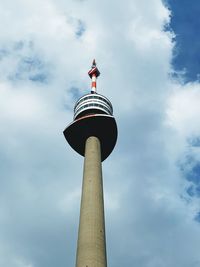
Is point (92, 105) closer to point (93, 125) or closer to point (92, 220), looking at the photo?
point (93, 125)

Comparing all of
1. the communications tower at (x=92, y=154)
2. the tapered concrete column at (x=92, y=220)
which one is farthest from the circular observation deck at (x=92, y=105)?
the tapered concrete column at (x=92, y=220)

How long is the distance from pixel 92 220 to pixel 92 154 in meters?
13.4

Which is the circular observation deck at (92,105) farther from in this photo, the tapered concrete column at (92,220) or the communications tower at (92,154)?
the tapered concrete column at (92,220)

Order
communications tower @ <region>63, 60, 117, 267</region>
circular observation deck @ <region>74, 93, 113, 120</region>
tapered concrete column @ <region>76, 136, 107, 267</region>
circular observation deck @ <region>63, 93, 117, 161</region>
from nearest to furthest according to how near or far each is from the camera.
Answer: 1. tapered concrete column @ <region>76, 136, 107, 267</region>
2. communications tower @ <region>63, 60, 117, 267</region>
3. circular observation deck @ <region>63, 93, 117, 161</region>
4. circular observation deck @ <region>74, 93, 113, 120</region>

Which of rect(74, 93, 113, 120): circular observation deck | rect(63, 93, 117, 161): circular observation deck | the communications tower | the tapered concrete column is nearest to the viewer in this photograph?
the tapered concrete column

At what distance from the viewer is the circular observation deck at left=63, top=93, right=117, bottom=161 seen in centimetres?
7075

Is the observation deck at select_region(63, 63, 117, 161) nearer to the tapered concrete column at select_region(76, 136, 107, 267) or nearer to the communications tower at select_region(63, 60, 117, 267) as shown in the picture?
the communications tower at select_region(63, 60, 117, 267)

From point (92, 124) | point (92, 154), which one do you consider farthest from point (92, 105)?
point (92, 154)

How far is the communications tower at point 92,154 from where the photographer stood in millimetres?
49334

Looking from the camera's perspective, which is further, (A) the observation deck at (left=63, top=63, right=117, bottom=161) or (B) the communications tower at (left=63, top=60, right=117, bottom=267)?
(A) the observation deck at (left=63, top=63, right=117, bottom=161)

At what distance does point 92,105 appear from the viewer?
73.0 meters

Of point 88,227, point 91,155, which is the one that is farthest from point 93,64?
point 88,227

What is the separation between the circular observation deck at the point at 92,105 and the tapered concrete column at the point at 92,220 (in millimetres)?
11250

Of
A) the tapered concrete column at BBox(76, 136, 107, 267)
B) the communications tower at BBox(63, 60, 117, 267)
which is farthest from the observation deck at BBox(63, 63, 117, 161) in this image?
the tapered concrete column at BBox(76, 136, 107, 267)
